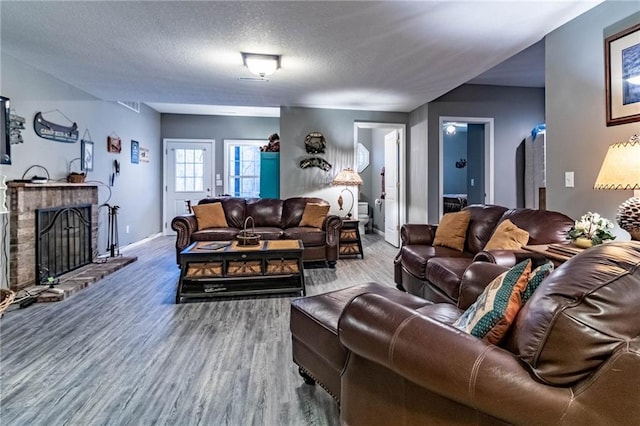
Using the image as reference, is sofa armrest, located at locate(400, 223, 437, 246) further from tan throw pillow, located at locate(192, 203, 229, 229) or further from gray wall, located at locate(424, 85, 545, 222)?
tan throw pillow, located at locate(192, 203, 229, 229)

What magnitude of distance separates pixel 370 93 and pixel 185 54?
2.53m

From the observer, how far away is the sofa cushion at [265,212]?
510 cm

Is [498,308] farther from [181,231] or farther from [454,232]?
[181,231]

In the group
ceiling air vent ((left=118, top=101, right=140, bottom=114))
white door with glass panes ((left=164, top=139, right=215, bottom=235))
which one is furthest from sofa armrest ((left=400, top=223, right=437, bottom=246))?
white door with glass panes ((left=164, top=139, right=215, bottom=235))

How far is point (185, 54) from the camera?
11.1 ft

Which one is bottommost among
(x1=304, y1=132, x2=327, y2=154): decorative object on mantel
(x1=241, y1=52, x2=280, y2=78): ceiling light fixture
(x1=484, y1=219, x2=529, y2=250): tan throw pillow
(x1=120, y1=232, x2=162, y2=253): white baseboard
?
(x1=120, y1=232, x2=162, y2=253): white baseboard

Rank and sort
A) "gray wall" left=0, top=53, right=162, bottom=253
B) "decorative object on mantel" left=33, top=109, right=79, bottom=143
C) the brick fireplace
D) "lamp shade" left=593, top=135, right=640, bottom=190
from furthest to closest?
"decorative object on mantel" left=33, top=109, right=79, bottom=143, "gray wall" left=0, top=53, right=162, bottom=253, the brick fireplace, "lamp shade" left=593, top=135, right=640, bottom=190

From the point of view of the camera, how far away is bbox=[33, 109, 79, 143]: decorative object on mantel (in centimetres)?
379

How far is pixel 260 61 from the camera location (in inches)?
134

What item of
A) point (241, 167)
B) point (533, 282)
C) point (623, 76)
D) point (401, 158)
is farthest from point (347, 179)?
point (533, 282)

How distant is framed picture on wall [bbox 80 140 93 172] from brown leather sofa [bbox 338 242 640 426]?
4990mm

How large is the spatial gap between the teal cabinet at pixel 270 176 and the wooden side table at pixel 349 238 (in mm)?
1788

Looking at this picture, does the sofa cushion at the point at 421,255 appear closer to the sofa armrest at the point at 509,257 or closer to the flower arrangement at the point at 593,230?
the sofa armrest at the point at 509,257

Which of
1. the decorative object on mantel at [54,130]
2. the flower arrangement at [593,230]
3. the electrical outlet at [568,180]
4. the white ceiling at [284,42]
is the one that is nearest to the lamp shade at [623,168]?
the flower arrangement at [593,230]
